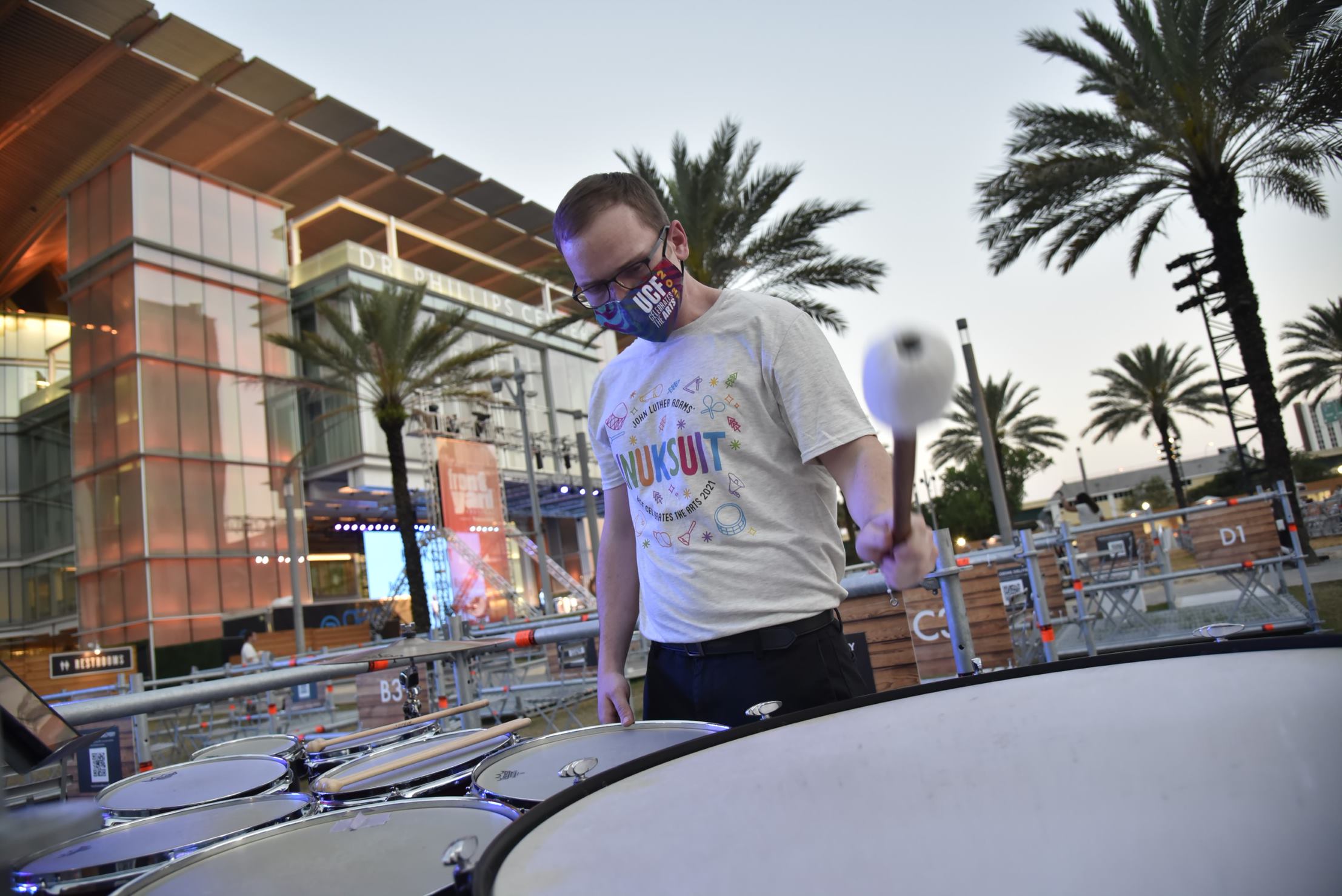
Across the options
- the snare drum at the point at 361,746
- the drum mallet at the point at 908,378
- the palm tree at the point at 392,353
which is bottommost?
the snare drum at the point at 361,746

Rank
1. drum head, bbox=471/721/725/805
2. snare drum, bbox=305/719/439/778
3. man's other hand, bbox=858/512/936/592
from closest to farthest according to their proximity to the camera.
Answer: man's other hand, bbox=858/512/936/592 < drum head, bbox=471/721/725/805 < snare drum, bbox=305/719/439/778

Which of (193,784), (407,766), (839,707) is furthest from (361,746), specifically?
(839,707)

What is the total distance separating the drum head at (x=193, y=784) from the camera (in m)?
1.84

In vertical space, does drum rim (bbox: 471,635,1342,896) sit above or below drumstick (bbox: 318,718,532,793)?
above

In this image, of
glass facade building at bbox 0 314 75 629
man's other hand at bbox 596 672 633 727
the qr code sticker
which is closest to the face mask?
man's other hand at bbox 596 672 633 727

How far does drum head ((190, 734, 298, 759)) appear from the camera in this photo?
2.63m

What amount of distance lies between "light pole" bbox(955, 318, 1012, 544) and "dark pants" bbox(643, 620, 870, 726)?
1179 centimetres

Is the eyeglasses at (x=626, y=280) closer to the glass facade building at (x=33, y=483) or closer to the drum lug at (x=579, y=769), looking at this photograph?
the drum lug at (x=579, y=769)

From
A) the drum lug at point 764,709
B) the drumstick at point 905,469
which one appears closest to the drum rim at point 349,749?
the drum lug at point 764,709

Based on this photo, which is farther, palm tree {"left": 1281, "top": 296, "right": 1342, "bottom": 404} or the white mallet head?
palm tree {"left": 1281, "top": 296, "right": 1342, "bottom": 404}

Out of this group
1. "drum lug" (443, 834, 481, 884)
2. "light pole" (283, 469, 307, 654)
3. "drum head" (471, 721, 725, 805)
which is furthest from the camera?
"light pole" (283, 469, 307, 654)

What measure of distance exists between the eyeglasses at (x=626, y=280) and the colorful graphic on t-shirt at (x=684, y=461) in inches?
8.3

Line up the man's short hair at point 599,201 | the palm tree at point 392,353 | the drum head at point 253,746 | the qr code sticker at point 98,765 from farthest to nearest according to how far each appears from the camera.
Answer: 1. the palm tree at point 392,353
2. the qr code sticker at point 98,765
3. the drum head at point 253,746
4. the man's short hair at point 599,201

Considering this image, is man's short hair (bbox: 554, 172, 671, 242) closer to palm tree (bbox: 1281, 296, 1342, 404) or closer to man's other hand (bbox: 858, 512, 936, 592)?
man's other hand (bbox: 858, 512, 936, 592)
